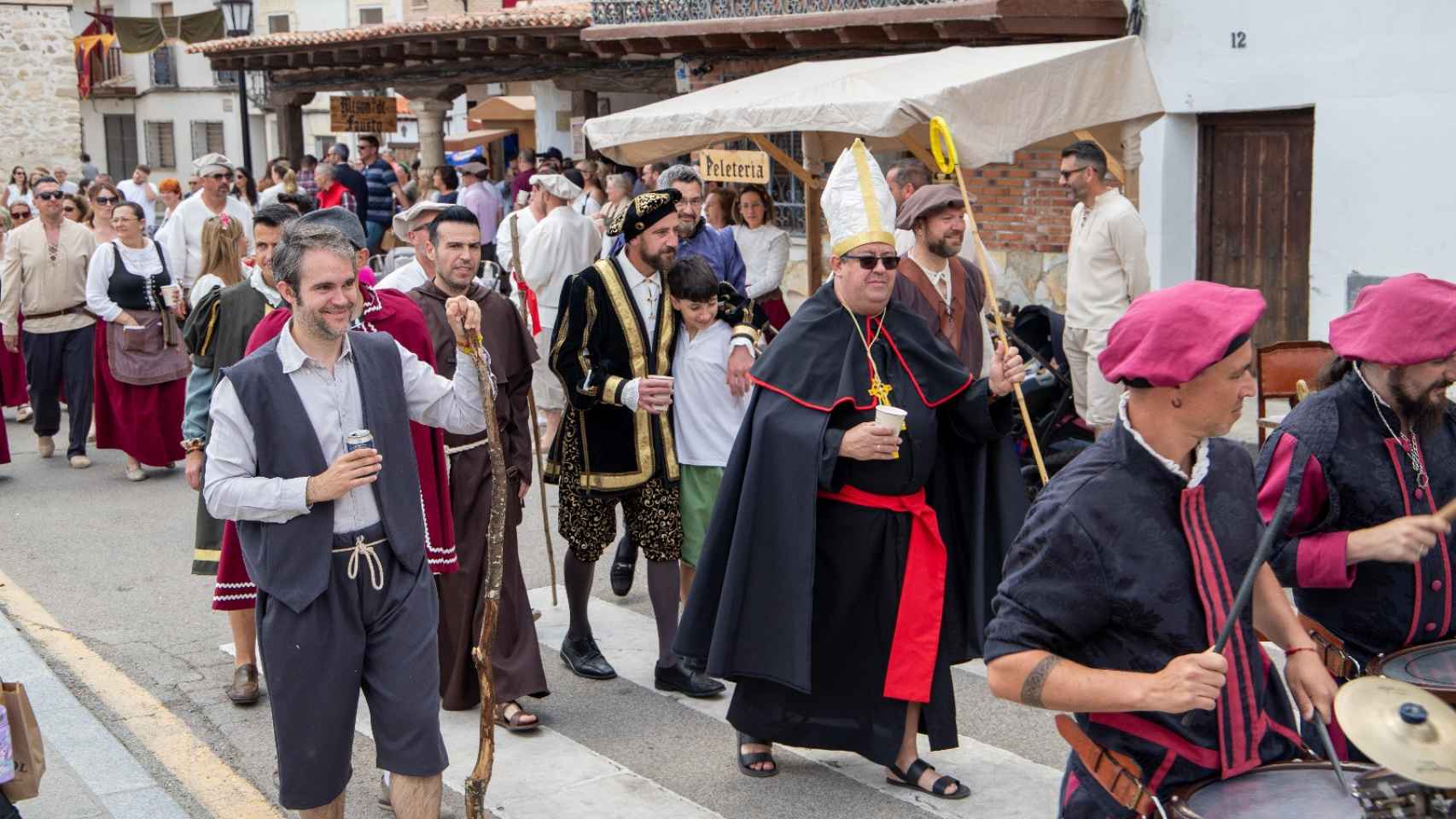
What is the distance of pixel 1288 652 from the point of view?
130 inches

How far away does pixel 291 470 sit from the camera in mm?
4211

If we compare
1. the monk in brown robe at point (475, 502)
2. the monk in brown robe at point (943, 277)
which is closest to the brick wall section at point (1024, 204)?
the monk in brown robe at point (943, 277)

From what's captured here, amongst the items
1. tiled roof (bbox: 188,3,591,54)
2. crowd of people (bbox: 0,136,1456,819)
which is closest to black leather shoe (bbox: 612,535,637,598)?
crowd of people (bbox: 0,136,1456,819)

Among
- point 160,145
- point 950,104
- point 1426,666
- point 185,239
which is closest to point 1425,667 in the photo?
point 1426,666

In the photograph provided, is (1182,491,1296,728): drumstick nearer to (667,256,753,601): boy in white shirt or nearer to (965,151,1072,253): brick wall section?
(667,256,753,601): boy in white shirt

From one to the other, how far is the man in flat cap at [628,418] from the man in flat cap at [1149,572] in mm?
3396

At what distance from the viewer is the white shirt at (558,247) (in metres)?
11.4

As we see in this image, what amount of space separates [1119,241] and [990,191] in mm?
5029

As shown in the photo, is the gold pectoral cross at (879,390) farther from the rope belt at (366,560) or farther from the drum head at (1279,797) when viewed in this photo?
the drum head at (1279,797)

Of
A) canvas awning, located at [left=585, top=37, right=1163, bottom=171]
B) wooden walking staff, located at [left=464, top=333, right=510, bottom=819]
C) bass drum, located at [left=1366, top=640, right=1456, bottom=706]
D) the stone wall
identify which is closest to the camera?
bass drum, located at [left=1366, top=640, right=1456, bottom=706]

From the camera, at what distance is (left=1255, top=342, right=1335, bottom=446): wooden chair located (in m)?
7.77

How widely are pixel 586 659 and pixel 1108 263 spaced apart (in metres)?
4.51

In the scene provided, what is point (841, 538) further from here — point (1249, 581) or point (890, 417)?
point (1249, 581)

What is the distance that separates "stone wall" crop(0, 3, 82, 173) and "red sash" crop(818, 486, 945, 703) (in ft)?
112
